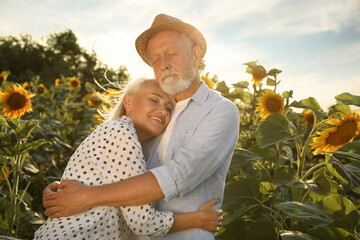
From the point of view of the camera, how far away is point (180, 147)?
78.8 inches

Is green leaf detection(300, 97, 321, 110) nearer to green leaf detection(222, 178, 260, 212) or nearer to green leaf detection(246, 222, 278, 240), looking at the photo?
green leaf detection(222, 178, 260, 212)

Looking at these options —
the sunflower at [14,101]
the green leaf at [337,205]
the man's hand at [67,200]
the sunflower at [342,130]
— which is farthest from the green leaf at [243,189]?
the sunflower at [14,101]

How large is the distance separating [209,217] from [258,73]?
71.1 inches

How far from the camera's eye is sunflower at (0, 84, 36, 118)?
4.12 meters

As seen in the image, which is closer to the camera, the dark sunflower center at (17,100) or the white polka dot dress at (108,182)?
the white polka dot dress at (108,182)

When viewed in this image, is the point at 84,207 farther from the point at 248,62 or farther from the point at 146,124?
the point at 248,62

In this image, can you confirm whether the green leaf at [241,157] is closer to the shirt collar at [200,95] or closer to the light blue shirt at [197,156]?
the light blue shirt at [197,156]

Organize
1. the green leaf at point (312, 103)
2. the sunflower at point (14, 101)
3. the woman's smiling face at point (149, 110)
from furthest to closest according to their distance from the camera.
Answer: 1. the sunflower at point (14, 101)
2. the green leaf at point (312, 103)
3. the woman's smiling face at point (149, 110)

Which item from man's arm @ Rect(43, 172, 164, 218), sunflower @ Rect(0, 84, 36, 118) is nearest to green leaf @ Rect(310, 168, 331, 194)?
man's arm @ Rect(43, 172, 164, 218)

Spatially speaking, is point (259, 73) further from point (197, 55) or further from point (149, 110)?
point (149, 110)

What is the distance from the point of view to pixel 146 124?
2123 mm

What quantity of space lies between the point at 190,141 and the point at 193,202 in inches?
13.2

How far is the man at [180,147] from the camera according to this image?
5.50 feet

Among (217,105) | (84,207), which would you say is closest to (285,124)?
(217,105)
